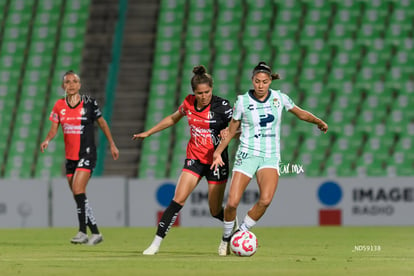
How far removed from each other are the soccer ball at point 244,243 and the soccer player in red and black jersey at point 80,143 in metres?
2.83

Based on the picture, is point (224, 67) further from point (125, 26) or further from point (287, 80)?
point (125, 26)

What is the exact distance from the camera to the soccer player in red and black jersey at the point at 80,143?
469 inches

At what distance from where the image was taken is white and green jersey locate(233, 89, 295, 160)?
31.6 ft

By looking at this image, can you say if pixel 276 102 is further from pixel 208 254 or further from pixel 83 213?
pixel 83 213

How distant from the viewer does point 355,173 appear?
59.8ft

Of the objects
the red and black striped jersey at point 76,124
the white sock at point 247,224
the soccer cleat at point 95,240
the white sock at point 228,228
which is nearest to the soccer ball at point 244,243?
the white sock at point 247,224

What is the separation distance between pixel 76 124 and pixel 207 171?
2590 millimetres

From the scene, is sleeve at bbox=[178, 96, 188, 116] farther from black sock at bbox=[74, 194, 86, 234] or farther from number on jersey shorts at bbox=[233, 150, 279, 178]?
black sock at bbox=[74, 194, 86, 234]

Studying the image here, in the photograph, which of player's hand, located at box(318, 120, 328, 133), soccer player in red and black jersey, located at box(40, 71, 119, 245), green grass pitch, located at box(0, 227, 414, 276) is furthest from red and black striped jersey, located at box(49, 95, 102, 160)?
player's hand, located at box(318, 120, 328, 133)

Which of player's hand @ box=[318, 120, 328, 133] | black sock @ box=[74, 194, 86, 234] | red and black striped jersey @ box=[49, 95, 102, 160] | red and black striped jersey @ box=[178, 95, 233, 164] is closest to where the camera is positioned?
player's hand @ box=[318, 120, 328, 133]

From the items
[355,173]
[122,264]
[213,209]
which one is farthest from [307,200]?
[122,264]

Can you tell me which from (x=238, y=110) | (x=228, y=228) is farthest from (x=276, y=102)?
(x=228, y=228)

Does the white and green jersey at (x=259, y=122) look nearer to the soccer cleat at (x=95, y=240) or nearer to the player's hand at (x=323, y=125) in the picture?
the player's hand at (x=323, y=125)

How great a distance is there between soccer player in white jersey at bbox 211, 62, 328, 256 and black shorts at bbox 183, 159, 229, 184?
262 millimetres
